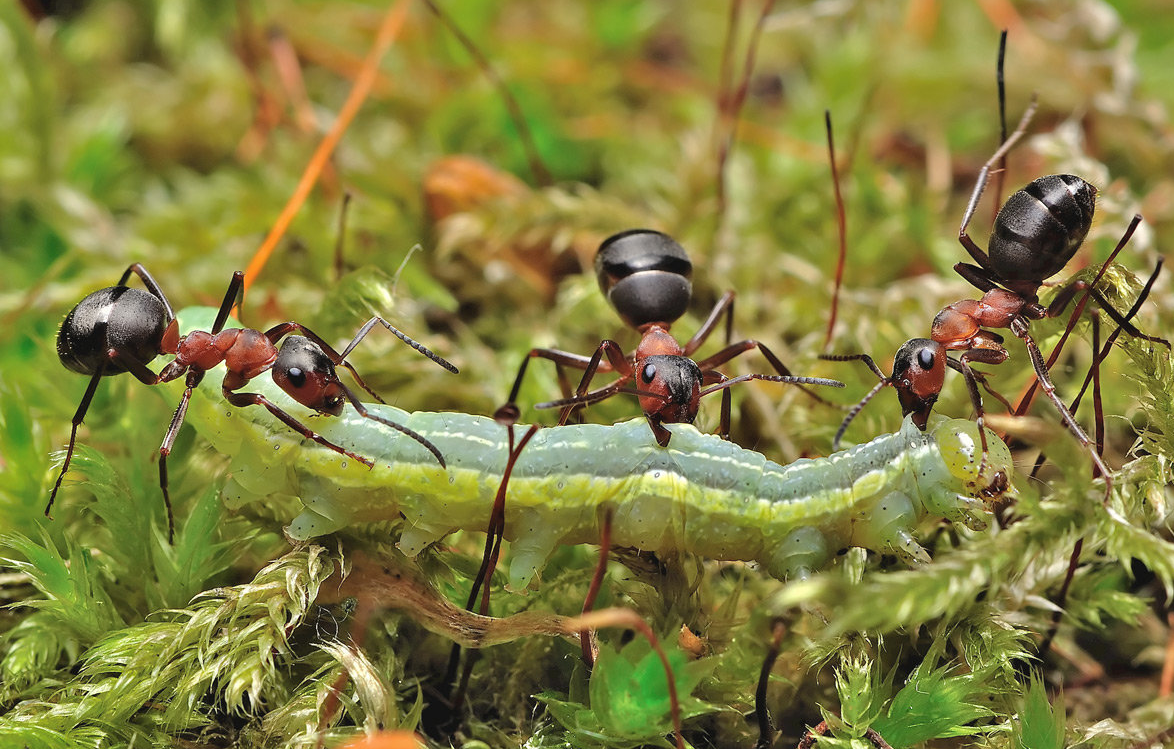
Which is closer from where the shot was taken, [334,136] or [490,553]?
[490,553]

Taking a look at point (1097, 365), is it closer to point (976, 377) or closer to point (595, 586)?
point (976, 377)

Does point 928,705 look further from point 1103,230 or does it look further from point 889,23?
point 889,23

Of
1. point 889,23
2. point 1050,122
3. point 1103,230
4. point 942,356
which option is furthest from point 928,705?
point 889,23

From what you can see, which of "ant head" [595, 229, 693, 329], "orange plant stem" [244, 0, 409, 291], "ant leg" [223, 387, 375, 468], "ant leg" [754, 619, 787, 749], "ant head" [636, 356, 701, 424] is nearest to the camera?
"ant leg" [754, 619, 787, 749]

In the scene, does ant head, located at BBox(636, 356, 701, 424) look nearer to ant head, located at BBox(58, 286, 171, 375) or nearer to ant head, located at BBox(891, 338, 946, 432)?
ant head, located at BBox(891, 338, 946, 432)

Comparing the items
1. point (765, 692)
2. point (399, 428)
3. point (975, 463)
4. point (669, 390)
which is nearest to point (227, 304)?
point (399, 428)

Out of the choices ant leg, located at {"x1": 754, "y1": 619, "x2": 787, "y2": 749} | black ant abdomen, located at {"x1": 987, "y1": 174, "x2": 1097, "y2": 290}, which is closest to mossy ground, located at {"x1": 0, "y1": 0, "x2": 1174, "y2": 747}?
ant leg, located at {"x1": 754, "y1": 619, "x2": 787, "y2": 749}

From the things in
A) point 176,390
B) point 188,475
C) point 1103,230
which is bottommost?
point 188,475
